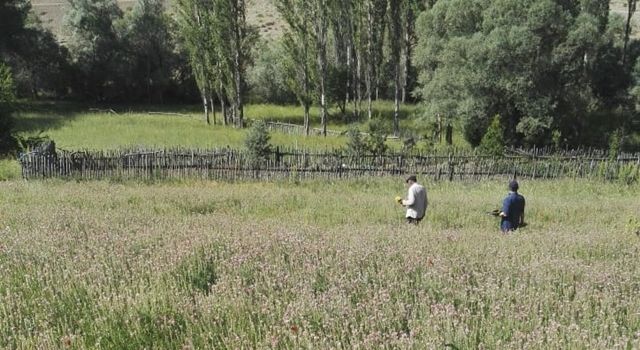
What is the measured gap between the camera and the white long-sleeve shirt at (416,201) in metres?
10.8

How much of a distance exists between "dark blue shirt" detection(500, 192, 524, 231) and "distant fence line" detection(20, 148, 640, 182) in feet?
34.4

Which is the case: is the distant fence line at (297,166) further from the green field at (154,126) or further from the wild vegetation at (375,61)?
the green field at (154,126)

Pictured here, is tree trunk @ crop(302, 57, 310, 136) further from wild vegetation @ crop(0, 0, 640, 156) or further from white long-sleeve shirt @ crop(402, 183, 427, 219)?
white long-sleeve shirt @ crop(402, 183, 427, 219)

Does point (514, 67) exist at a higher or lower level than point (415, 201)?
higher

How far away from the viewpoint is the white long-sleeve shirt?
423 inches

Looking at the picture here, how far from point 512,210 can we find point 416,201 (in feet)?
5.94

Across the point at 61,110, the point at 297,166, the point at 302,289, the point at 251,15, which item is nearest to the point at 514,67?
the point at 297,166

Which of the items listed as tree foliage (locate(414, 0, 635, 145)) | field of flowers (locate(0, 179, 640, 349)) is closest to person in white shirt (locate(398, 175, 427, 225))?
field of flowers (locate(0, 179, 640, 349))

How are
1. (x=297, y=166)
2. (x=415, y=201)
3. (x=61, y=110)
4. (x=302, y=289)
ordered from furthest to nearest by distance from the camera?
(x=61, y=110)
(x=297, y=166)
(x=415, y=201)
(x=302, y=289)

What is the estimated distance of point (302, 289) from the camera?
13.6 feet

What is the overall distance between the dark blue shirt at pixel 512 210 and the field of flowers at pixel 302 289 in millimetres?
2440

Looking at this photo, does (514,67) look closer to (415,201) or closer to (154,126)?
(415,201)

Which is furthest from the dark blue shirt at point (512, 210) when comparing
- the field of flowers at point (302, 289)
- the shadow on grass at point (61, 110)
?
the shadow on grass at point (61, 110)

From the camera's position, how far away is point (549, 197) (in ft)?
57.3
